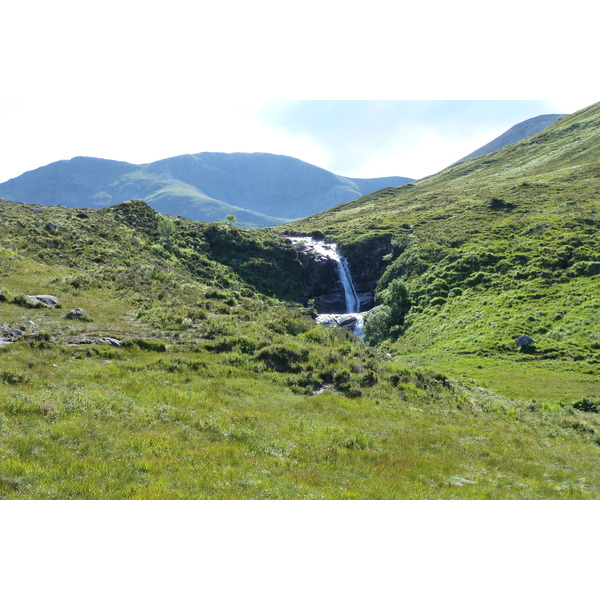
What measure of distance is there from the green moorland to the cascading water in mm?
11853

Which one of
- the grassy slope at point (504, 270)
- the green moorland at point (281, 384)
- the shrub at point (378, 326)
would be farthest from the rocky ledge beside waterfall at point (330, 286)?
the green moorland at point (281, 384)

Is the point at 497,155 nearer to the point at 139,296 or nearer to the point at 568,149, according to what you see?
the point at 568,149

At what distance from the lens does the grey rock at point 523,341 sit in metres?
40.7

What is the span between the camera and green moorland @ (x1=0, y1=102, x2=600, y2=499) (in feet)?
32.7

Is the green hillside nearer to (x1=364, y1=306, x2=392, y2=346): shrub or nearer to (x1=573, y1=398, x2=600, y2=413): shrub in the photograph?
(x1=364, y1=306, x2=392, y2=346): shrub

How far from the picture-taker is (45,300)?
92.1 ft

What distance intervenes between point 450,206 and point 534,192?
20691 mm

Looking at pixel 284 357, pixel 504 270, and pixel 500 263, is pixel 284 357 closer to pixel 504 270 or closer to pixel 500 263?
pixel 504 270

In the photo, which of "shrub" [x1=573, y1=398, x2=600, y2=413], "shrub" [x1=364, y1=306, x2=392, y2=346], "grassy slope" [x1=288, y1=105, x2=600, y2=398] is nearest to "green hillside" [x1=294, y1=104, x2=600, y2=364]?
"grassy slope" [x1=288, y1=105, x2=600, y2=398]

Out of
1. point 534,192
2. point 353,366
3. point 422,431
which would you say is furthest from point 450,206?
point 422,431

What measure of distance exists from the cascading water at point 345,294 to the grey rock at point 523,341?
25.7 meters

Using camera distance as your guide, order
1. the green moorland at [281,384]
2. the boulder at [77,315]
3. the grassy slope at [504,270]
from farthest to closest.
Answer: the grassy slope at [504,270] < the boulder at [77,315] < the green moorland at [281,384]

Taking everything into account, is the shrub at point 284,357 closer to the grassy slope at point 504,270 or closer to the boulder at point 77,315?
the boulder at point 77,315
